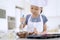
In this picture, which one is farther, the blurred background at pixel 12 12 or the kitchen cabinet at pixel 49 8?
the kitchen cabinet at pixel 49 8

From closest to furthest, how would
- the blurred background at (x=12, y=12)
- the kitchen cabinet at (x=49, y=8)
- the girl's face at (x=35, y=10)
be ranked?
the blurred background at (x=12, y=12)
the girl's face at (x=35, y=10)
the kitchen cabinet at (x=49, y=8)

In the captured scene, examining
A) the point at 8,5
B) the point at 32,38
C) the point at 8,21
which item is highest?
the point at 8,5

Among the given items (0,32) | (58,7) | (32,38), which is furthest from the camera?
(58,7)

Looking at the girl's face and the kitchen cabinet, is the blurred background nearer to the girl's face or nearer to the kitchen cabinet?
the girl's face

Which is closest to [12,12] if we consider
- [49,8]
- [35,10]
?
[35,10]

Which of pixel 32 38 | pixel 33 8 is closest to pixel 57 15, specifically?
pixel 33 8

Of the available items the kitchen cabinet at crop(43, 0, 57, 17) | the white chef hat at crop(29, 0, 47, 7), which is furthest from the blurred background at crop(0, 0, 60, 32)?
the kitchen cabinet at crop(43, 0, 57, 17)

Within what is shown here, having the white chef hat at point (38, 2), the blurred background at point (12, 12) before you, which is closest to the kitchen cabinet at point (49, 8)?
the white chef hat at point (38, 2)

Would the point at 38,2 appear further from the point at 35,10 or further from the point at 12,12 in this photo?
the point at 12,12

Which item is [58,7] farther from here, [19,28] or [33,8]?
[19,28]

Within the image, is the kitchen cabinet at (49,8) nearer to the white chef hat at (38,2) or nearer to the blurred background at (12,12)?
the white chef hat at (38,2)

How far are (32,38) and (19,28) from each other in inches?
5.5

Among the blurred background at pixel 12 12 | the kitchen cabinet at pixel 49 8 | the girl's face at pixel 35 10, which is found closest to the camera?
the blurred background at pixel 12 12

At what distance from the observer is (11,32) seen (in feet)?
2.59
